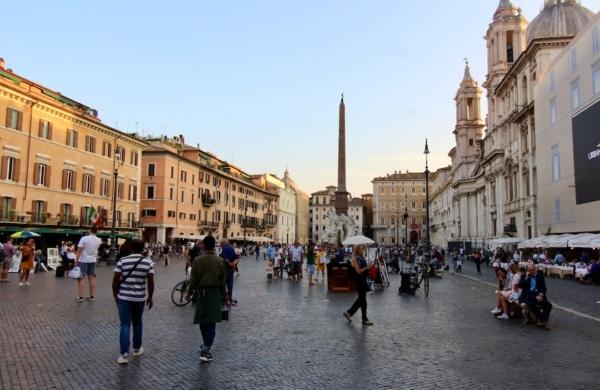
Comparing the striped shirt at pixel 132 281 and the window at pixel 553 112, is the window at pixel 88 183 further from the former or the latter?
the striped shirt at pixel 132 281

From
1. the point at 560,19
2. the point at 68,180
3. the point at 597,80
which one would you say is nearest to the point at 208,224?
the point at 68,180

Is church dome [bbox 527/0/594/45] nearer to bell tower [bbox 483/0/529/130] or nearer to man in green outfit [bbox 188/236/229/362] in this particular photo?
bell tower [bbox 483/0/529/130]

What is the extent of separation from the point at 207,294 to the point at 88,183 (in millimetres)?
35596

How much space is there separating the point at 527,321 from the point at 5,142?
30.8 meters

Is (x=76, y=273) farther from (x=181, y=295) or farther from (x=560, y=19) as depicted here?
(x=560, y=19)

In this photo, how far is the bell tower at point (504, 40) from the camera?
57938mm

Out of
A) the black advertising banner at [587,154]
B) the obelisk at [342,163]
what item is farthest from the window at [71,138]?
the black advertising banner at [587,154]

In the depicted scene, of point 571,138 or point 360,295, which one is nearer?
point 360,295

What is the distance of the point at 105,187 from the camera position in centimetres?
4144

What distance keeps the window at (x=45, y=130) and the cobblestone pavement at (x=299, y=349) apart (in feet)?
78.6

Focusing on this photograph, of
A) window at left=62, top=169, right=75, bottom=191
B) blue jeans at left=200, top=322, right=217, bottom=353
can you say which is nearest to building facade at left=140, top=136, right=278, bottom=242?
window at left=62, top=169, right=75, bottom=191

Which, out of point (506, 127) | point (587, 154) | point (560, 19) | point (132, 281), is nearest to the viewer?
point (132, 281)

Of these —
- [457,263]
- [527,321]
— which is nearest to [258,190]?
[457,263]

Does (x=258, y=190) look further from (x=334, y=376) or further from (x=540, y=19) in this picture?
(x=334, y=376)
